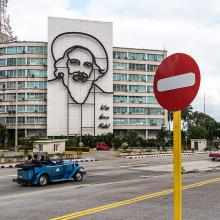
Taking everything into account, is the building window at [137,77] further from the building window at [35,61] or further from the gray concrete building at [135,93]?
the building window at [35,61]

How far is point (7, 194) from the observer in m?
14.9

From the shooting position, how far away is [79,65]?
84.4 m

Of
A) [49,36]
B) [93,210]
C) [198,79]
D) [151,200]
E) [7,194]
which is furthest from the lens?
[49,36]

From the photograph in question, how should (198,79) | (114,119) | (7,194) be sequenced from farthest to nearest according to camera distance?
(114,119)
(7,194)
(198,79)

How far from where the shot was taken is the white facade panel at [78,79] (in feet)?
271

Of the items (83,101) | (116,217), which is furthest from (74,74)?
(116,217)

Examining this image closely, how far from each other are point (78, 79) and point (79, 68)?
259 cm

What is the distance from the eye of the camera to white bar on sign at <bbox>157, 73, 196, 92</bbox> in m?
3.41

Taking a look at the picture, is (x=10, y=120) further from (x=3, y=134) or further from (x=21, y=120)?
(x=3, y=134)

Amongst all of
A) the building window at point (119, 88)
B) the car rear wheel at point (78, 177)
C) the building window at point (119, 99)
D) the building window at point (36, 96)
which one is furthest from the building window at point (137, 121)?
the car rear wheel at point (78, 177)

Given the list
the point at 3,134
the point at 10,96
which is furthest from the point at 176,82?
the point at 10,96

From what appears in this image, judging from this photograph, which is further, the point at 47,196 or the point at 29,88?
the point at 29,88

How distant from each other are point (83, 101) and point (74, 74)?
19.2 feet

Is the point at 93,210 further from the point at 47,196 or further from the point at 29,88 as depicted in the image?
the point at 29,88
